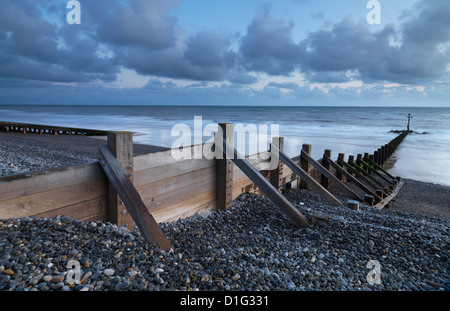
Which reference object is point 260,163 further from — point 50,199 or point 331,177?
point 50,199

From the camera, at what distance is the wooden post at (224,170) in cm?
482

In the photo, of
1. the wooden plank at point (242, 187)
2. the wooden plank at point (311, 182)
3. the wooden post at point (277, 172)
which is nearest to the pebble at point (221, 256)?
the wooden plank at point (242, 187)

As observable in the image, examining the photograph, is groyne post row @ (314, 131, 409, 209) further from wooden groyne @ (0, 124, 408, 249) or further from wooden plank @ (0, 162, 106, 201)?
wooden plank @ (0, 162, 106, 201)

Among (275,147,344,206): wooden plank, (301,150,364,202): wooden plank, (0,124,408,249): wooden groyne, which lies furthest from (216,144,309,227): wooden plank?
(301,150,364,202): wooden plank

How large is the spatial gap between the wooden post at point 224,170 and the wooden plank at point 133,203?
1925 mm

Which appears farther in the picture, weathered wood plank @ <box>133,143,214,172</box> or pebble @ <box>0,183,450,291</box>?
weathered wood plank @ <box>133,143,214,172</box>

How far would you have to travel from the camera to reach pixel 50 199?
299 cm

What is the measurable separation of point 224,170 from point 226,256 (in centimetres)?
191

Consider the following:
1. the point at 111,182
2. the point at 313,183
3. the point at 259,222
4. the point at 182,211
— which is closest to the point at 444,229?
the point at 313,183

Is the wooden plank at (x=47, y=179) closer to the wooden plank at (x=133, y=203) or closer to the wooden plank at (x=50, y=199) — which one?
the wooden plank at (x=50, y=199)

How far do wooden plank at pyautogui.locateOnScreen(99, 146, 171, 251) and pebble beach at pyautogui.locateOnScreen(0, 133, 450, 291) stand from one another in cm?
11

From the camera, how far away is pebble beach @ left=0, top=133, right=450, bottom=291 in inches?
91.4
